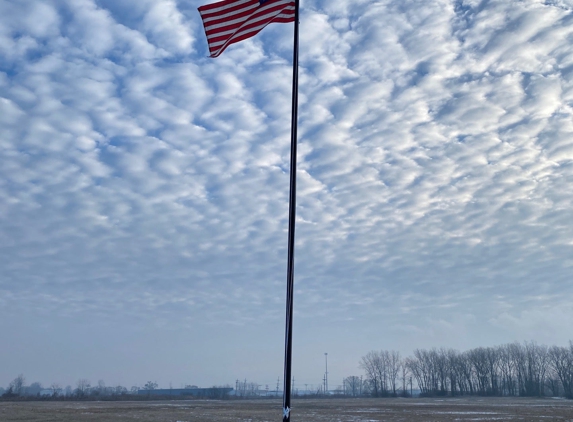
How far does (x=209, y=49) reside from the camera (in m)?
12.2

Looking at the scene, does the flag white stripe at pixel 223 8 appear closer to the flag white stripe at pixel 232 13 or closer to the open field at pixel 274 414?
the flag white stripe at pixel 232 13

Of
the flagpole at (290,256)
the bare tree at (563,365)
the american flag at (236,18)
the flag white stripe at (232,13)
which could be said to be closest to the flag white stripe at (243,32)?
the american flag at (236,18)

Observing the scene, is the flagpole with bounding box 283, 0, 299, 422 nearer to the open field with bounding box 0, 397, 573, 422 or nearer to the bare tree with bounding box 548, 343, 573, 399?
the open field with bounding box 0, 397, 573, 422

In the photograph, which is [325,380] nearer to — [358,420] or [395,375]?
[395,375]

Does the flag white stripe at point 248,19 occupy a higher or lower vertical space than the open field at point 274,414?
higher

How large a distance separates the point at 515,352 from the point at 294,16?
527 ft

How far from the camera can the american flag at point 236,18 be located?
460 inches

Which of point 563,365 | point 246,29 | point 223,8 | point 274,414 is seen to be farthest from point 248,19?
point 563,365

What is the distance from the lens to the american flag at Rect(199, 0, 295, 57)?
11680mm

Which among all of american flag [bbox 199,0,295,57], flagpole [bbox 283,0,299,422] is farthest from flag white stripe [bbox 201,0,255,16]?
flagpole [bbox 283,0,299,422]

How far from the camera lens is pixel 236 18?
11.9 m

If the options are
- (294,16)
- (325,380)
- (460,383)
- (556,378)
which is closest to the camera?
(294,16)

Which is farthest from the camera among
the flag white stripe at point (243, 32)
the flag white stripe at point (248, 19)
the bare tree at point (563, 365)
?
the bare tree at point (563, 365)

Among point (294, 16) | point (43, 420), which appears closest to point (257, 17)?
point (294, 16)
